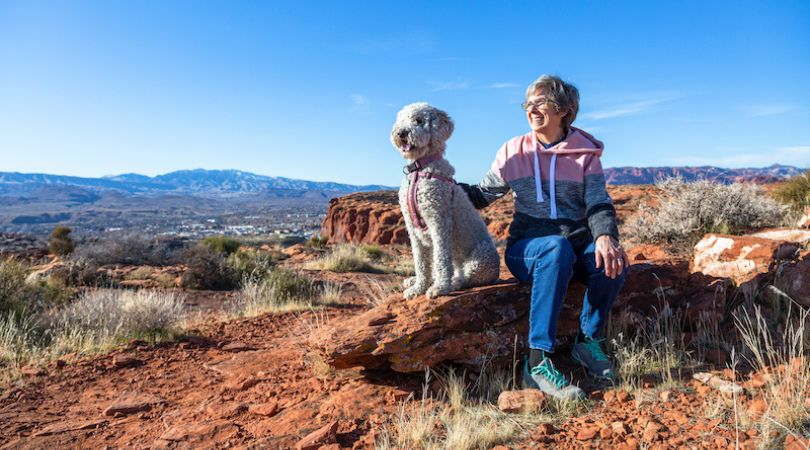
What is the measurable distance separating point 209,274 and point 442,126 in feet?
24.3

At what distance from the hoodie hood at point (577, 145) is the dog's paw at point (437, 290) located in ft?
3.69

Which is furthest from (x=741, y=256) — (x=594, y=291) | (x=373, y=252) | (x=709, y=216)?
(x=373, y=252)

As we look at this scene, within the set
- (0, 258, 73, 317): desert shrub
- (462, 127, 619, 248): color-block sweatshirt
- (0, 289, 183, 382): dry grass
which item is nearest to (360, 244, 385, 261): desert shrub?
(0, 258, 73, 317): desert shrub

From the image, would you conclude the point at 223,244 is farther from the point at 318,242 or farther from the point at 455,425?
the point at 455,425

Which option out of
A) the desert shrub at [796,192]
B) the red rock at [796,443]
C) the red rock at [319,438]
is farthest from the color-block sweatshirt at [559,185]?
the desert shrub at [796,192]

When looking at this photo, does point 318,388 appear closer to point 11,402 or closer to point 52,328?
point 11,402

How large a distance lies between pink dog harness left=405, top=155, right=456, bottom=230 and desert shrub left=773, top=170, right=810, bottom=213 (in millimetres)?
9489

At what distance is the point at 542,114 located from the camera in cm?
326

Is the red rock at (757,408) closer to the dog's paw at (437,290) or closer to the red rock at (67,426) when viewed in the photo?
the dog's paw at (437,290)

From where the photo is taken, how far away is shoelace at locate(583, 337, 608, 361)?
316 centimetres

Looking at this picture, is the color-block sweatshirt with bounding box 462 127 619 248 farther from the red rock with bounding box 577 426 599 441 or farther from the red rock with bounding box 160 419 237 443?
the red rock with bounding box 160 419 237 443

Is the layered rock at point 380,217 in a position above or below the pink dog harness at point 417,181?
below

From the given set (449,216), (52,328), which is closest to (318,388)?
(449,216)

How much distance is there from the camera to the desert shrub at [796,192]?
31.7 ft
